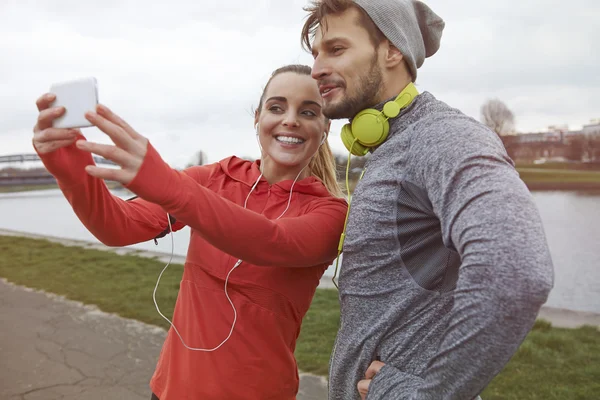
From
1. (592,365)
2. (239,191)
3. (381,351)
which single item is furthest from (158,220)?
(592,365)

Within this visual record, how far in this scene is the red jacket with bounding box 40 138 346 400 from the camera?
1605 mm

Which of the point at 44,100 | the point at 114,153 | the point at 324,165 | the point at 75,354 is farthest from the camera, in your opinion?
the point at 75,354

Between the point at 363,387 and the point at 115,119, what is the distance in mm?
988

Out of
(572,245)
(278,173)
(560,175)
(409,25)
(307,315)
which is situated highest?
(409,25)

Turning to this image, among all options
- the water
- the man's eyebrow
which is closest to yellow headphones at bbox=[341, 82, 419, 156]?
the man's eyebrow

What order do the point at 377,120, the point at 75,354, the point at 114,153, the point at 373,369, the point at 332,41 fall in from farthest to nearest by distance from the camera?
the point at 75,354, the point at 332,41, the point at 377,120, the point at 373,369, the point at 114,153

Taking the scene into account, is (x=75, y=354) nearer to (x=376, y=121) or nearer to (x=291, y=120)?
(x=291, y=120)

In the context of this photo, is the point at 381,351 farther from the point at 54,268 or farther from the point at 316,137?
the point at 54,268

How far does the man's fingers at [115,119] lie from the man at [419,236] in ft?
2.18

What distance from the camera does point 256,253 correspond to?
1.52 meters

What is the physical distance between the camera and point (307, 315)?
580cm

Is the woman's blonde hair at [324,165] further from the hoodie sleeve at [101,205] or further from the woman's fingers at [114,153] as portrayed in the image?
the woman's fingers at [114,153]

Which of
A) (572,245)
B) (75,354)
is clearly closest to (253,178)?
(75,354)

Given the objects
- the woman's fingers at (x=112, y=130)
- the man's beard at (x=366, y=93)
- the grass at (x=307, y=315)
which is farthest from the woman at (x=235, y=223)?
the grass at (x=307, y=315)
